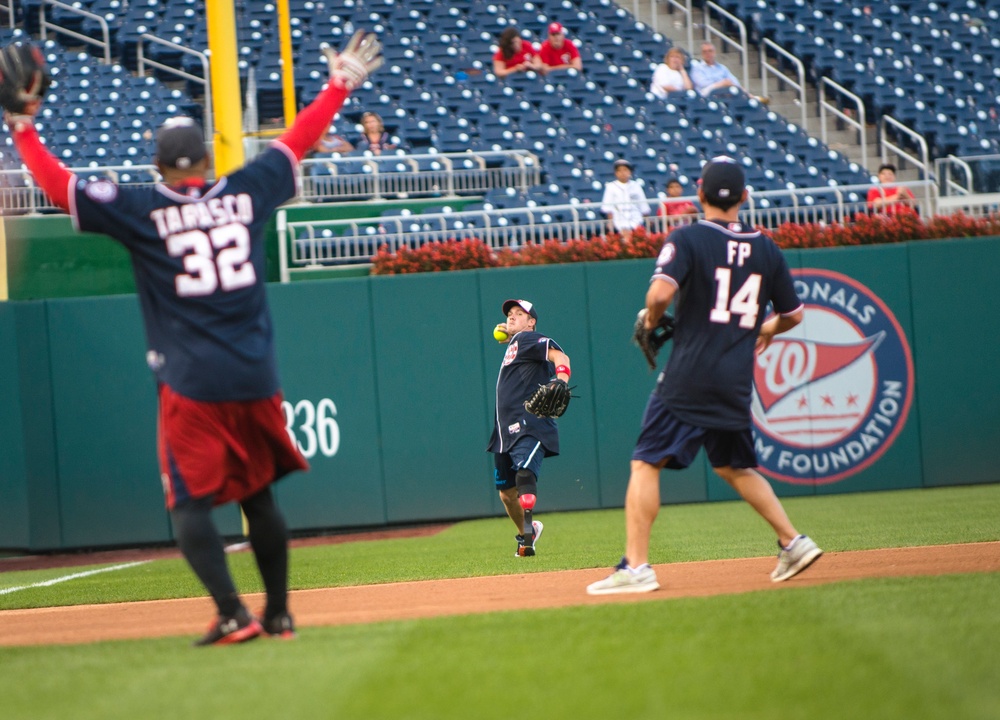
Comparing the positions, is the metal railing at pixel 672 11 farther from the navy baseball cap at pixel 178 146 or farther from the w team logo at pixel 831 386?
the navy baseball cap at pixel 178 146

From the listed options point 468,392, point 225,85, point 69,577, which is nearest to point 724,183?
point 225,85

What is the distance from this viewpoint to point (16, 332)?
44.2ft

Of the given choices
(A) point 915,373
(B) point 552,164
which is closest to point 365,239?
(B) point 552,164

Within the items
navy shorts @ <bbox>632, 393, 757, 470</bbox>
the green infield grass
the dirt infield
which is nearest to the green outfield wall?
the dirt infield

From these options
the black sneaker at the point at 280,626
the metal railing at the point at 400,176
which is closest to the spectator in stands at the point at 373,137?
the metal railing at the point at 400,176

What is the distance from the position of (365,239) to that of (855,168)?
7.93 metres

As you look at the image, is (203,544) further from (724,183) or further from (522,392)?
(522,392)

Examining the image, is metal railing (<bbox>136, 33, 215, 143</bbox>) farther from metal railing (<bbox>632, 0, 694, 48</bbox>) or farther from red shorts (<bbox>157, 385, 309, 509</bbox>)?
red shorts (<bbox>157, 385, 309, 509</bbox>)

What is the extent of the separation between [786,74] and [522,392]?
42.3ft

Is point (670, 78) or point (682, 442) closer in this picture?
point (682, 442)

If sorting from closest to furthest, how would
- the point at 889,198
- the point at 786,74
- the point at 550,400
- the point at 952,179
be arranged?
1. the point at 550,400
2. the point at 889,198
3. the point at 952,179
4. the point at 786,74

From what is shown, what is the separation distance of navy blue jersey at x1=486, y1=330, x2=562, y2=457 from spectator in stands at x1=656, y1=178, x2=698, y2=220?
5.24 meters

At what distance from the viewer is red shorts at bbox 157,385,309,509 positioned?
480cm

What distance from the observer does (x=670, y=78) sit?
64.1 feet
